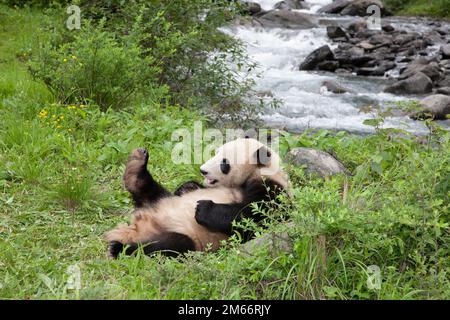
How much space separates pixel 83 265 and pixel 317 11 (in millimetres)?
26016

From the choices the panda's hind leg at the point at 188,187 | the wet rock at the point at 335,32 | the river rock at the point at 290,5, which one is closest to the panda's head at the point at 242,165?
the panda's hind leg at the point at 188,187

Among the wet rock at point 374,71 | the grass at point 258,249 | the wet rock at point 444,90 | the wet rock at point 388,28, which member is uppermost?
the grass at point 258,249

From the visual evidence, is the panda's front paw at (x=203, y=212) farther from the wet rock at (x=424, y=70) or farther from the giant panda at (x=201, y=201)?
the wet rock at (x=424, y=70)

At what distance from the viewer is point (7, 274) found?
3822 millimetres

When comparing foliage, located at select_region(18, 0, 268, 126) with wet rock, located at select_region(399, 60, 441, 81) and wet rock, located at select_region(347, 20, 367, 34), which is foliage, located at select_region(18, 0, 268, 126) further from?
wet rock, located at select_region(347, 20, 367, 34)

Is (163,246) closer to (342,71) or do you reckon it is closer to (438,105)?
(438,105)

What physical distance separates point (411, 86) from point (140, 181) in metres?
12.9

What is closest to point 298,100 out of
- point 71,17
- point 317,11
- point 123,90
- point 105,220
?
point 71,17

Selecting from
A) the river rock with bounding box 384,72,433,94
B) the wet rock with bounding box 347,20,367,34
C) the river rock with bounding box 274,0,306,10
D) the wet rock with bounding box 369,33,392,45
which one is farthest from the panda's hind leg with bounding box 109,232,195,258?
the river rock with bounding box 274,0,306,10

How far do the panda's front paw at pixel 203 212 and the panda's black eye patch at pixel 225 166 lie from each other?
1.78 feet

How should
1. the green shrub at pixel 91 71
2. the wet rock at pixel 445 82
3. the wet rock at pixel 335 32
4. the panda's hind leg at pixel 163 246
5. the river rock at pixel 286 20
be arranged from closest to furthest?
the panda's hind leg at pixel 163 246, the green shrub at pixel 91 71, the wet rock at pixel 445 82, the wet rock at pixel 335 32, the river rock at pixel 286 20

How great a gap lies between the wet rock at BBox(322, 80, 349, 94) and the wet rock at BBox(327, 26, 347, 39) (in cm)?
684

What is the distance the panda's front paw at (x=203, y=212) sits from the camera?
4.39 m
